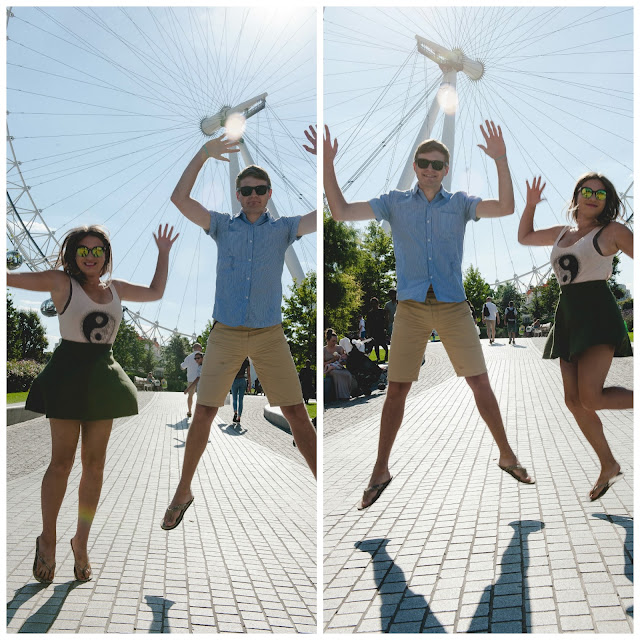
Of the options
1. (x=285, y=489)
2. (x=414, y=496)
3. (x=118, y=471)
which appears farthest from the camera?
(x=118, y=471)

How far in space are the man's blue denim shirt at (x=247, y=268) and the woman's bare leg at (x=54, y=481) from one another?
103cm

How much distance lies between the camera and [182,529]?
475cm

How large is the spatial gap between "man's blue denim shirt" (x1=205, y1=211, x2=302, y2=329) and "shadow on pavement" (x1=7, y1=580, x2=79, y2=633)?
1.69m

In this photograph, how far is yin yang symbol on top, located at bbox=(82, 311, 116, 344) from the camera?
3355mm

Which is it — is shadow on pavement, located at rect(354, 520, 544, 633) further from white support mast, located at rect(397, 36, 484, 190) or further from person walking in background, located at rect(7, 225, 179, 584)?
white support mast, located at rect(397, 36, 484, 190)

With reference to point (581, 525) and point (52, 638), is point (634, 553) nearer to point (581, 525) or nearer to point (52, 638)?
point (581, 525)

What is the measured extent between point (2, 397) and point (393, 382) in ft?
7.61

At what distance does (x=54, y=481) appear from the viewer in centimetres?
337

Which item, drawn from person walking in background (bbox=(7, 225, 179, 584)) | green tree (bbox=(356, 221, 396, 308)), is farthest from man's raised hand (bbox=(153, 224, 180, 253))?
green tree (bbox=(356, 221, 396, 308))

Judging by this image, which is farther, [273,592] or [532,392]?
[532,392]

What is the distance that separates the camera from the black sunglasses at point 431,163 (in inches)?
130

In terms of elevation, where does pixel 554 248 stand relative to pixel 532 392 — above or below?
above

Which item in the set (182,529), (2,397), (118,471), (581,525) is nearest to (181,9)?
(2,397)

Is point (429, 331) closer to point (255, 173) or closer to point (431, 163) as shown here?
point (431, 163)
